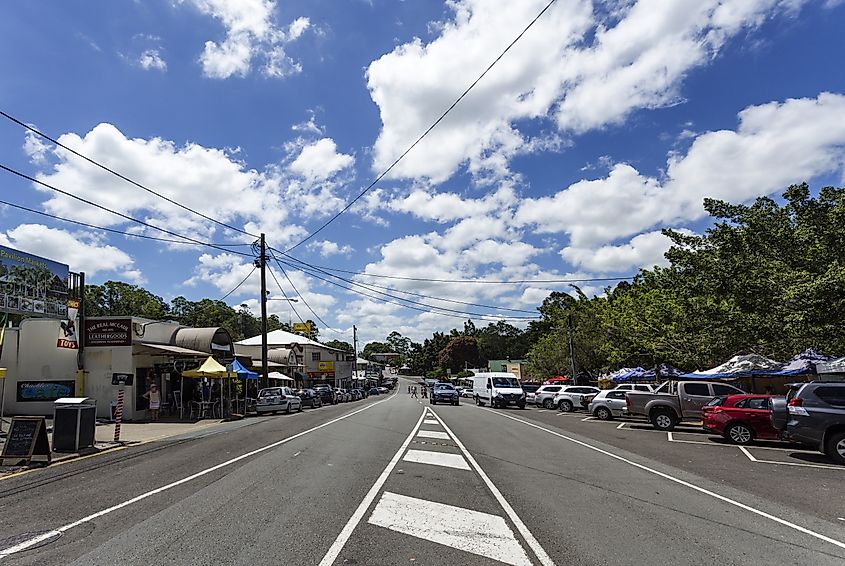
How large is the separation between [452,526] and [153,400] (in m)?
22.6

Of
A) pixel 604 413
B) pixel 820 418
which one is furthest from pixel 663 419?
pixel 820 418

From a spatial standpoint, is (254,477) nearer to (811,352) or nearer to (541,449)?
(541,449)

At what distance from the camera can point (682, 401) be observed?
21.9 metres

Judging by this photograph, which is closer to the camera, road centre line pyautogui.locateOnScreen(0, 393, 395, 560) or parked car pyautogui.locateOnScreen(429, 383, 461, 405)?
road centre line pyautogui.locateOnScreen(0, 393, 395, 560)

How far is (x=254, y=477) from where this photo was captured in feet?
35.3

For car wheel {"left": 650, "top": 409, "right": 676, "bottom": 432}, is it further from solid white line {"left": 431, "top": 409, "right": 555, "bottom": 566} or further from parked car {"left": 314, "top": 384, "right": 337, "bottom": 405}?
parked car {"left": 314, "top": 384, "right": 337, "bottom": 405}

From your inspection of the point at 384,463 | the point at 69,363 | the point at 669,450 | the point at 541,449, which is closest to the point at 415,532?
the point at 384,463

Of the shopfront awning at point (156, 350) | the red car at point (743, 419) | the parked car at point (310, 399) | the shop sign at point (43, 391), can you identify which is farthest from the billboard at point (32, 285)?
the red car at point (743, 419)

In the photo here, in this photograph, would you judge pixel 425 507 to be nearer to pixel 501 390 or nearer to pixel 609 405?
pixel 609 405

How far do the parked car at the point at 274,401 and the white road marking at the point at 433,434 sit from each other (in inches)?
616

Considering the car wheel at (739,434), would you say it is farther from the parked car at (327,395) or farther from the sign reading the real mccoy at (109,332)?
the parked car at (327,395)

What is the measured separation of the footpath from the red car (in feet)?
55.8

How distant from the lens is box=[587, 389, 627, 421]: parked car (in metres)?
27.9

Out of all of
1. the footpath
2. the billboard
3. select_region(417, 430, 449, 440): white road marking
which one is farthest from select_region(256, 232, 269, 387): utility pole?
select_region(417, 430, 449, 440): white road marking
